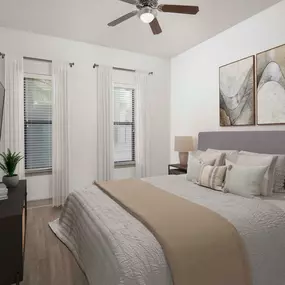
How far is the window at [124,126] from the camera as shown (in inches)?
179

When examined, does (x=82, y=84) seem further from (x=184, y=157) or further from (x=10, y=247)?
(x=10, y=247)

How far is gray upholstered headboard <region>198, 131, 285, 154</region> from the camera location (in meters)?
2.69

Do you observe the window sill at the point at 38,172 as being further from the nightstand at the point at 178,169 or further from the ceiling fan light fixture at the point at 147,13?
the ceiling fan light fixture at the point at 147,13

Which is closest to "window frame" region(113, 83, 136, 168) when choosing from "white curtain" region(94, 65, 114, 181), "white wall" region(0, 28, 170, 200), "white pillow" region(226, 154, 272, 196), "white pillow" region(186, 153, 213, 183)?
"white wall" region(0, 28, 170, 200)

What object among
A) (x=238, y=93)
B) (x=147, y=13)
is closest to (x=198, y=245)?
(x=147, y=13)

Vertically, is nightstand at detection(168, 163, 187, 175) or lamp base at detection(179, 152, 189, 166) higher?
lamp base at detection(179, 152, 189, 166)

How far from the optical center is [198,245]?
1.36 m

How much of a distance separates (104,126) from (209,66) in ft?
7.02

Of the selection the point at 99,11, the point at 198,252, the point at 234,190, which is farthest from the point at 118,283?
the point at 99,11

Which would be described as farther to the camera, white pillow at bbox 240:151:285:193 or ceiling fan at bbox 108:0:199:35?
white pillow at bbox 240:151:285:193

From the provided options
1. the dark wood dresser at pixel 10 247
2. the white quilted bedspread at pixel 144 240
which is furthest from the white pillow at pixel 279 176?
the dark wood dresser at pixel 10 247

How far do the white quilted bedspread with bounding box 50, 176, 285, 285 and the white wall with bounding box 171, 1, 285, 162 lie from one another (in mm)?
1537

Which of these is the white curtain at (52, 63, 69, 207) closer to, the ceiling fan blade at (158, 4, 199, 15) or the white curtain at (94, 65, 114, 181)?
the white curtain at (94, 65, 114, 181)

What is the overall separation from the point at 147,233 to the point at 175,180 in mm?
1564
